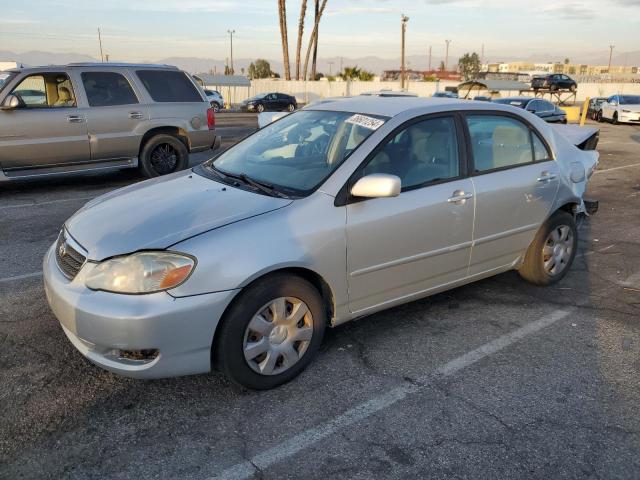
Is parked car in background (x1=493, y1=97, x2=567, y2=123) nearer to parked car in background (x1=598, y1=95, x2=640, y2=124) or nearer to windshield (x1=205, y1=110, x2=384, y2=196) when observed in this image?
parked car in background (x1=598, y1=95, x2=640, y2=124)

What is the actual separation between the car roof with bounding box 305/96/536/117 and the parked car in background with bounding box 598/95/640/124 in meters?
26.8

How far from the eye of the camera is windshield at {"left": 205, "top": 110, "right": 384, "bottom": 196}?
3.56m

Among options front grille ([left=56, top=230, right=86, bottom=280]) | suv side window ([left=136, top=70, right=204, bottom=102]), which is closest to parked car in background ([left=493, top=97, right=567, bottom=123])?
suv side window ([left=136, top=70, right=204, bottom=102])

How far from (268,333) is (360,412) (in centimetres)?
66

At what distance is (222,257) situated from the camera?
288cm

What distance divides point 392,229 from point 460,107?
1223mm

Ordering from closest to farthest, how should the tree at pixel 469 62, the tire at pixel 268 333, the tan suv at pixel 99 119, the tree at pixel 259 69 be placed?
the tire at pixel 268 333 → the tan suv at pixel 99 119 → the tree at pixel 259 69 → the tree at pixel 469 62

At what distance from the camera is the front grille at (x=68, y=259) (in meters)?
3.08

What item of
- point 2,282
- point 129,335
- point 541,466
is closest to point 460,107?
point 541,466

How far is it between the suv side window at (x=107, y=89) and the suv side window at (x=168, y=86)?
1.06ft

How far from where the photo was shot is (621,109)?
27.4 meters

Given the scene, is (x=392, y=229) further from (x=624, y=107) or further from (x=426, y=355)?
(x=624, y=107)

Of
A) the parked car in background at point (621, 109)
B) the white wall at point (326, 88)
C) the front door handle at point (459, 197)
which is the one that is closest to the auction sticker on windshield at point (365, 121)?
the front door handle at point (459, 197)

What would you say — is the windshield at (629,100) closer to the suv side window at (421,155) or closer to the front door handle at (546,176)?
the front door handle at (546,176)
